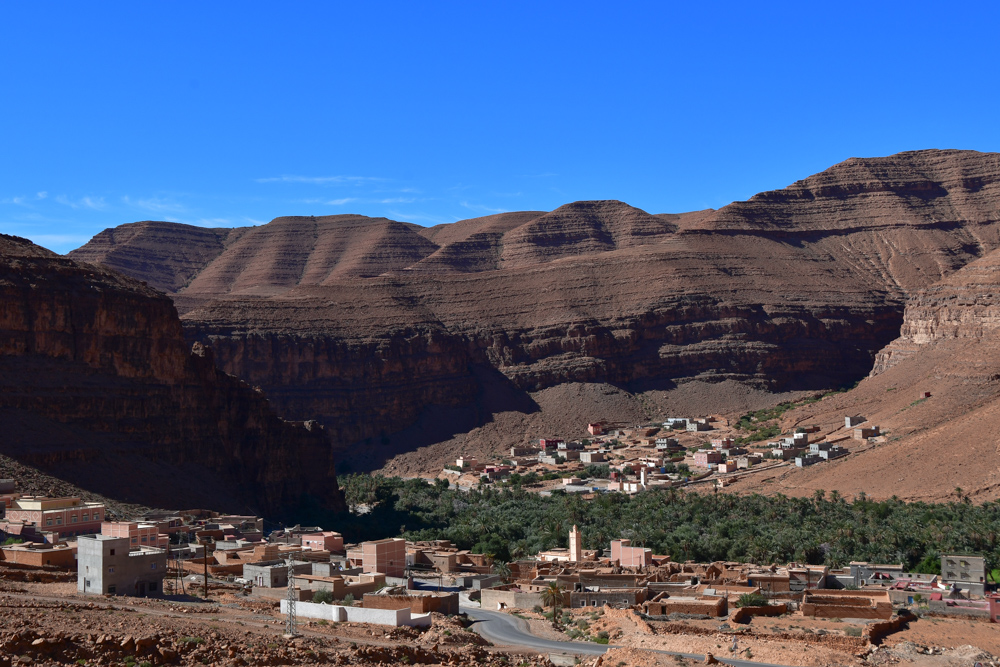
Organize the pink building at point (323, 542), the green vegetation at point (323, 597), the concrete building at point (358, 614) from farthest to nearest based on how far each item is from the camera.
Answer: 1. the pink building at point (323, 542)
2. the green vegetation at point (323, 597)
3. the concrete building at point (358, 614)

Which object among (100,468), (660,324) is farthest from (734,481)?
(660,324)

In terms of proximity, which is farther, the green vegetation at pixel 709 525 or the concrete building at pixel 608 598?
the green vegetation at pixel 709 525

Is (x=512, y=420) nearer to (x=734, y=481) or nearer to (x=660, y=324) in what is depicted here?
(x=660, y=324)

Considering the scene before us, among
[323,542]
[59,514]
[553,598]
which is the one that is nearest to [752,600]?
[553,598]

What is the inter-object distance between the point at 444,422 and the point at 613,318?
72.5ft

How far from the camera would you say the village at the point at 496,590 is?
120 feet

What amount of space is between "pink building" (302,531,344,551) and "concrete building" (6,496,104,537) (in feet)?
28.9

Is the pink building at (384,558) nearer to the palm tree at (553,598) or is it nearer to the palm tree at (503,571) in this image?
the palm tree at (503,571)

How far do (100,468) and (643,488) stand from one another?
108ft

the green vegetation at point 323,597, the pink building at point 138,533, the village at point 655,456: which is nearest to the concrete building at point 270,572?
the green vegetation at point 323,597

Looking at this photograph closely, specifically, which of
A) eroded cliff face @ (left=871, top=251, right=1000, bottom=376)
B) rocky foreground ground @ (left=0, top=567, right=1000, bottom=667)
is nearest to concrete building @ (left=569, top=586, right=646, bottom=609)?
rocky foreground ground @ (left=0, top=567, right=1000, bottom=667)

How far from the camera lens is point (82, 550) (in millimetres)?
39062

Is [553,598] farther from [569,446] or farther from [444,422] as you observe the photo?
[444,422]

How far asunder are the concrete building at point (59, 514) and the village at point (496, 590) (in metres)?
0.10
